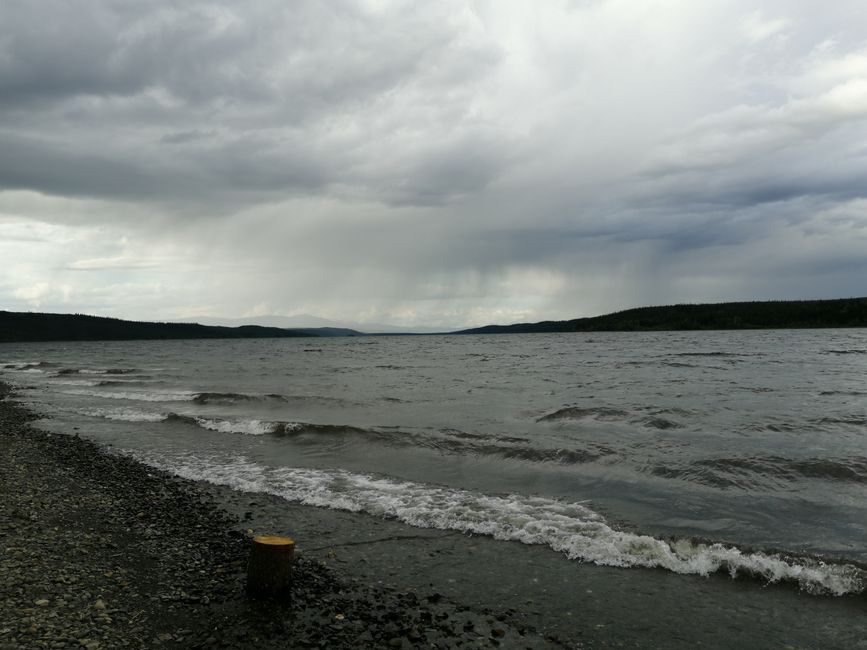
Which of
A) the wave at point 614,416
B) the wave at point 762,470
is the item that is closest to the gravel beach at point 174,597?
the wave at point 762,470

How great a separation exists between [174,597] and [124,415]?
71.8 ft

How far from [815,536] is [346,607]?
844cm

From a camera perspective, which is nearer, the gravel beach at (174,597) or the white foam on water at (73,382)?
the gravel beach at (174,597)

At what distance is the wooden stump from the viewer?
23.2 ft

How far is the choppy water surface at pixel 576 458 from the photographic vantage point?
31.9 ft

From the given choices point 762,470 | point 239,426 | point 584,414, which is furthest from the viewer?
Result: point 584,414

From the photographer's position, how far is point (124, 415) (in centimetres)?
2589

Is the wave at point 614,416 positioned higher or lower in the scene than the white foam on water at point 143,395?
higher

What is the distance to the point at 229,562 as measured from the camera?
833 cm

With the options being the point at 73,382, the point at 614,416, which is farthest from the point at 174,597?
the point at 73,382

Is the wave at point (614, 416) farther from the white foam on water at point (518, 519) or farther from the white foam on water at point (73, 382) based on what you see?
the white foam on water at point (73, 382)

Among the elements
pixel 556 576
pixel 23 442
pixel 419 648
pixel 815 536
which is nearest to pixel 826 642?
pixel 556 576

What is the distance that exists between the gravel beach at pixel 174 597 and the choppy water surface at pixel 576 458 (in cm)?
296

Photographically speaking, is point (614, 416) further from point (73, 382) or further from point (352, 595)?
point (73, 382)
